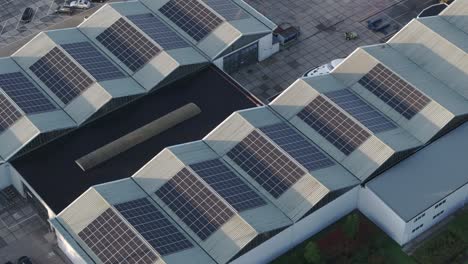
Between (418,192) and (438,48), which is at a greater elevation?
(438,48)

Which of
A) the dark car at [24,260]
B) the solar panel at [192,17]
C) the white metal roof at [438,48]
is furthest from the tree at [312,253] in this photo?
the solar panel at [192,17]

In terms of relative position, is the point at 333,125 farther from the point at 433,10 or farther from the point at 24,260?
the point at 24,260

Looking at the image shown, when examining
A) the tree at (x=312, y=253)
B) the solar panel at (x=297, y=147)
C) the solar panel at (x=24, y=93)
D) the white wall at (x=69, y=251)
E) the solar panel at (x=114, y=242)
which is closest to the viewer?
the solar panel at (x=114, y=242)

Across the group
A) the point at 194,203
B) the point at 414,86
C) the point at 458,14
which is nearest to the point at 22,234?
the point at 194,203

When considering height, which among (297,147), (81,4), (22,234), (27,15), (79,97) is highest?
(27,15)

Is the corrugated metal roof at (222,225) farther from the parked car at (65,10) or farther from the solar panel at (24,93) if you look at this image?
the parked car at (65,10)

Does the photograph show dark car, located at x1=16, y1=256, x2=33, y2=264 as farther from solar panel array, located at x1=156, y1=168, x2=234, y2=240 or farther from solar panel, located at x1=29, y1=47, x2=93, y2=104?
solar panel, located at x1=29, y1=47, x2=93, y2=104

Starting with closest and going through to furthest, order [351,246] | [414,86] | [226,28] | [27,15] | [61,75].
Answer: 1. [351,246]
2. [414,86]
3. [61,75]
4. [226,28]
5. [27,15]
